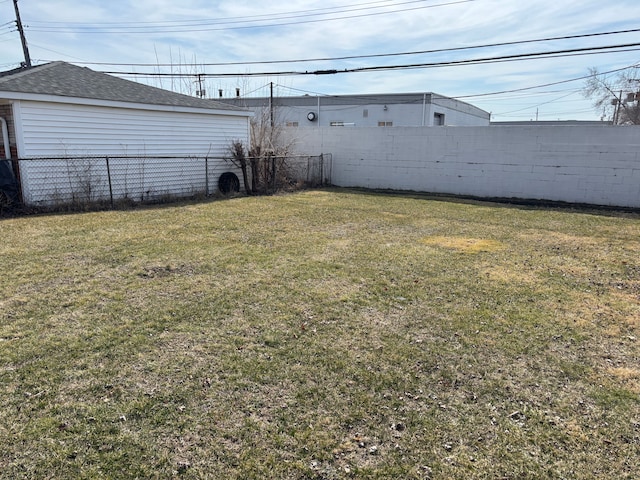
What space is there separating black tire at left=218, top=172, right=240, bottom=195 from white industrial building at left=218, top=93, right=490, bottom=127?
30.9ft

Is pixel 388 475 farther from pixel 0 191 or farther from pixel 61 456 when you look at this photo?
pixel 0 191

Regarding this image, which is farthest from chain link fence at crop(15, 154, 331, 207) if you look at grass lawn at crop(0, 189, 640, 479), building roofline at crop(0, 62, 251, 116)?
grass lawn at crop(0, 189, 640, 479)

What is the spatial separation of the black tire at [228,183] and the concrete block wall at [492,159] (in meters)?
3.04

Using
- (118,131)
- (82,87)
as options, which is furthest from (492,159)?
(82,87)

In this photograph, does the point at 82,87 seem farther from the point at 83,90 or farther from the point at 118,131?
the point at 118,131

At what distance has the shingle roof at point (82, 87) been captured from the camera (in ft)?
29.2

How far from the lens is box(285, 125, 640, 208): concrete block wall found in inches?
411

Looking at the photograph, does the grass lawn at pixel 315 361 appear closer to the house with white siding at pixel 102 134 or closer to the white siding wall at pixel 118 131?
the house with white siding at pixel 102 134

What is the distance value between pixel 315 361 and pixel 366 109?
2248cm

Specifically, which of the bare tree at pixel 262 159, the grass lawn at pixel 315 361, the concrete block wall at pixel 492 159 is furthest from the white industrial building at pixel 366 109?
the grass lawn at pixel 315 361

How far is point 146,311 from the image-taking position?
12.7 ft

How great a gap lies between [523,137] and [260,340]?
35.0 ft

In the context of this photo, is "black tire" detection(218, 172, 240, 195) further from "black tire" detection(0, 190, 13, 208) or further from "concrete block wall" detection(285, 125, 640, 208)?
"black tire" detection(0, 190, 13, 208)

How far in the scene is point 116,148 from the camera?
1033 cm
